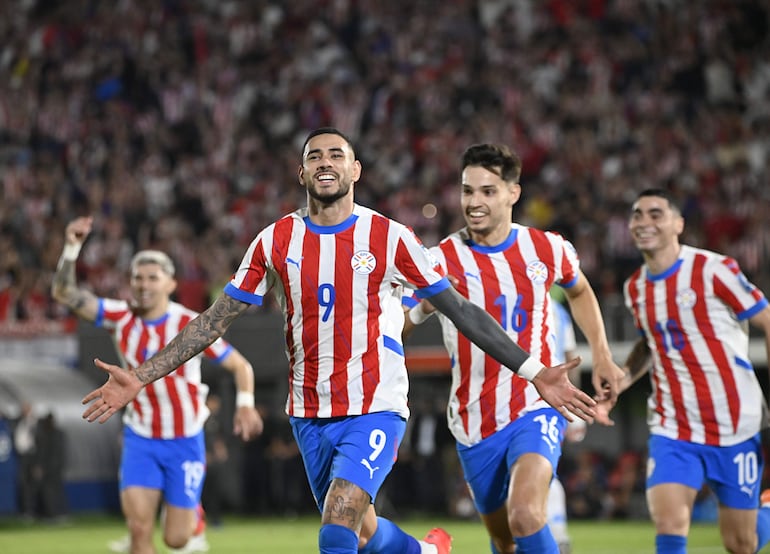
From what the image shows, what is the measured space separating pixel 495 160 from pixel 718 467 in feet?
7.38

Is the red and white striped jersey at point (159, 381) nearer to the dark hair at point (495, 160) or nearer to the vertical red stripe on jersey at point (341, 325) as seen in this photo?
the dark hair at point (495, 160)

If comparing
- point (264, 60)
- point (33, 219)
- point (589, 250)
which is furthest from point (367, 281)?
point (264, 60)

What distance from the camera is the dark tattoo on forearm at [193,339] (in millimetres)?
6051

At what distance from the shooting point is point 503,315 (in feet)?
23.6

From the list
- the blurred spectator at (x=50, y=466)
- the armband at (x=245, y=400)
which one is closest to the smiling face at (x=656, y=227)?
the armband at (x=245, y=400)

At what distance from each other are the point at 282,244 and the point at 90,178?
1800cm

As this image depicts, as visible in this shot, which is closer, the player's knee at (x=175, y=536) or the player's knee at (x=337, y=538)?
the player's knee at (x=337, y=538)

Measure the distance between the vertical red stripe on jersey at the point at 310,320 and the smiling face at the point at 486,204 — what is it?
1.32 m

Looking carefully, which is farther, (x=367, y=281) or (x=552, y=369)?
(x=367, y=281)

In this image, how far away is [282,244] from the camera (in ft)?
20.7

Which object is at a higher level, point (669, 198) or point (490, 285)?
point (669, 198)

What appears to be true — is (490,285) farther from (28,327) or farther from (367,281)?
(28,327)

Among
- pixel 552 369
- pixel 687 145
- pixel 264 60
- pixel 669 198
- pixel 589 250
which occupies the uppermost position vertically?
pixel 264 60

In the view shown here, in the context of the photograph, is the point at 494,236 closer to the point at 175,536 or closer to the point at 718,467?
the point at 718,467
